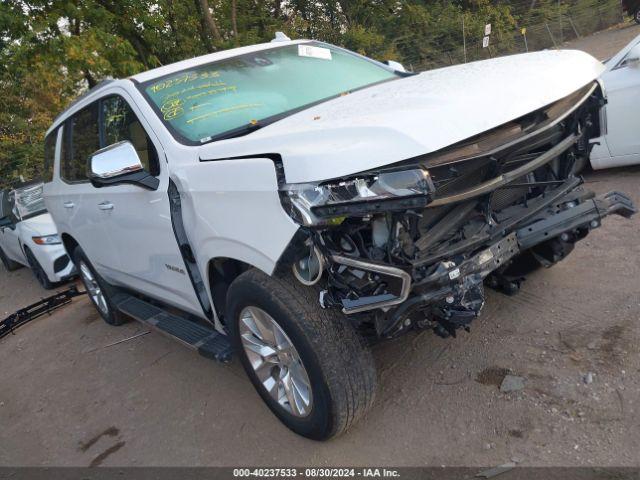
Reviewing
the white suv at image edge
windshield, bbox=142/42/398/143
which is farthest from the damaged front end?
the white suv at image edge

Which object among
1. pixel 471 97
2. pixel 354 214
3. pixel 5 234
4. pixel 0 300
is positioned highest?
pixel 471 97

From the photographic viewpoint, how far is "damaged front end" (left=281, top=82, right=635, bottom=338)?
2.32m

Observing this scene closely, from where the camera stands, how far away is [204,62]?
4.01 m

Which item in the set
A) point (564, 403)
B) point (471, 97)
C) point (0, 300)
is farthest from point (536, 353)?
point (0, 300)

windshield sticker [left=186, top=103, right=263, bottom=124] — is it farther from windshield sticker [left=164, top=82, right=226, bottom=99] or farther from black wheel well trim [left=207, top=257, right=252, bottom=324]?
black wheel well trim [left=207, top=257, right=252, bottom=324]

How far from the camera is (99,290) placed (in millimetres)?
5668

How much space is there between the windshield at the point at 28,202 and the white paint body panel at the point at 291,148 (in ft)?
17.5

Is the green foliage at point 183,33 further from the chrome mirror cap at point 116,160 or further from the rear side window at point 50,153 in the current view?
the chrome mirror cap at point 116,160

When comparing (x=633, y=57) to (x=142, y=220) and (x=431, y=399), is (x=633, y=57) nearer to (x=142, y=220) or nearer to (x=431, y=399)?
(x=431, y=399)

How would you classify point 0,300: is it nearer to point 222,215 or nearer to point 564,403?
point 222,215

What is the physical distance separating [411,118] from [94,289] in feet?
14.6

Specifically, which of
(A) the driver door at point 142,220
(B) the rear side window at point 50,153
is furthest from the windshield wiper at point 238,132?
(B) the rear side window at point 50,153

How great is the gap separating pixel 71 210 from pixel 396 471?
3.63m

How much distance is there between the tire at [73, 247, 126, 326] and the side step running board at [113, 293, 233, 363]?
384mm
